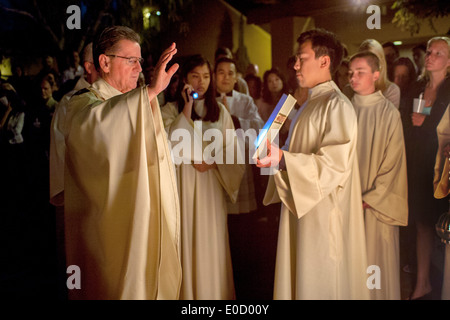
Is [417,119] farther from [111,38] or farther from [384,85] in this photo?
[111,38]

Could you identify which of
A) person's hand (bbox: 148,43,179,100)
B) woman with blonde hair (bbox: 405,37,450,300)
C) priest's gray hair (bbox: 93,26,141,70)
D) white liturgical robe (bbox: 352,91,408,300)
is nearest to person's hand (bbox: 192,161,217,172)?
person's hand (bbox: 148,43,179,100)

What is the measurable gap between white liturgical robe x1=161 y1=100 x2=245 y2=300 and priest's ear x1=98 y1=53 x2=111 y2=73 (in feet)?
2.12

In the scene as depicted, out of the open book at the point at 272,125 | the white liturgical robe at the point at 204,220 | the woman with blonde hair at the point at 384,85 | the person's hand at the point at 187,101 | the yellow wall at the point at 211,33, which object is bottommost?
the white liturgical robe at the point at 204,220

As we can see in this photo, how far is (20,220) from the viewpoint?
5547 mm

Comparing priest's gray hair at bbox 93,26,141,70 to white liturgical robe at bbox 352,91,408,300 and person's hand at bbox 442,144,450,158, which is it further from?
person's hand at bbox 442,144,450,158

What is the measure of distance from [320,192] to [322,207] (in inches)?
6.0

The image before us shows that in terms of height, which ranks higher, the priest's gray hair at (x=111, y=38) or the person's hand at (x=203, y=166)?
the priest's gray hair at (x=111, y=38)

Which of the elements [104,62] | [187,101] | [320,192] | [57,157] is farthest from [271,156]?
[57,157]

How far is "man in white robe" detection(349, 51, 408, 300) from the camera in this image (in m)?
2.75

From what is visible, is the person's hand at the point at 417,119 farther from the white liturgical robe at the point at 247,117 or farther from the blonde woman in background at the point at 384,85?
the white liturgical robe at the point at 247,117

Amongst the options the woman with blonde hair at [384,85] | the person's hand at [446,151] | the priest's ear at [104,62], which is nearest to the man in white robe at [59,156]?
the priest's ear at [104,62]

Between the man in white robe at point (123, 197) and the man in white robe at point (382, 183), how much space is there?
4.64 feet

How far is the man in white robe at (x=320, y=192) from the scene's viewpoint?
2.22m

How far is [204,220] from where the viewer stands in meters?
2.80
